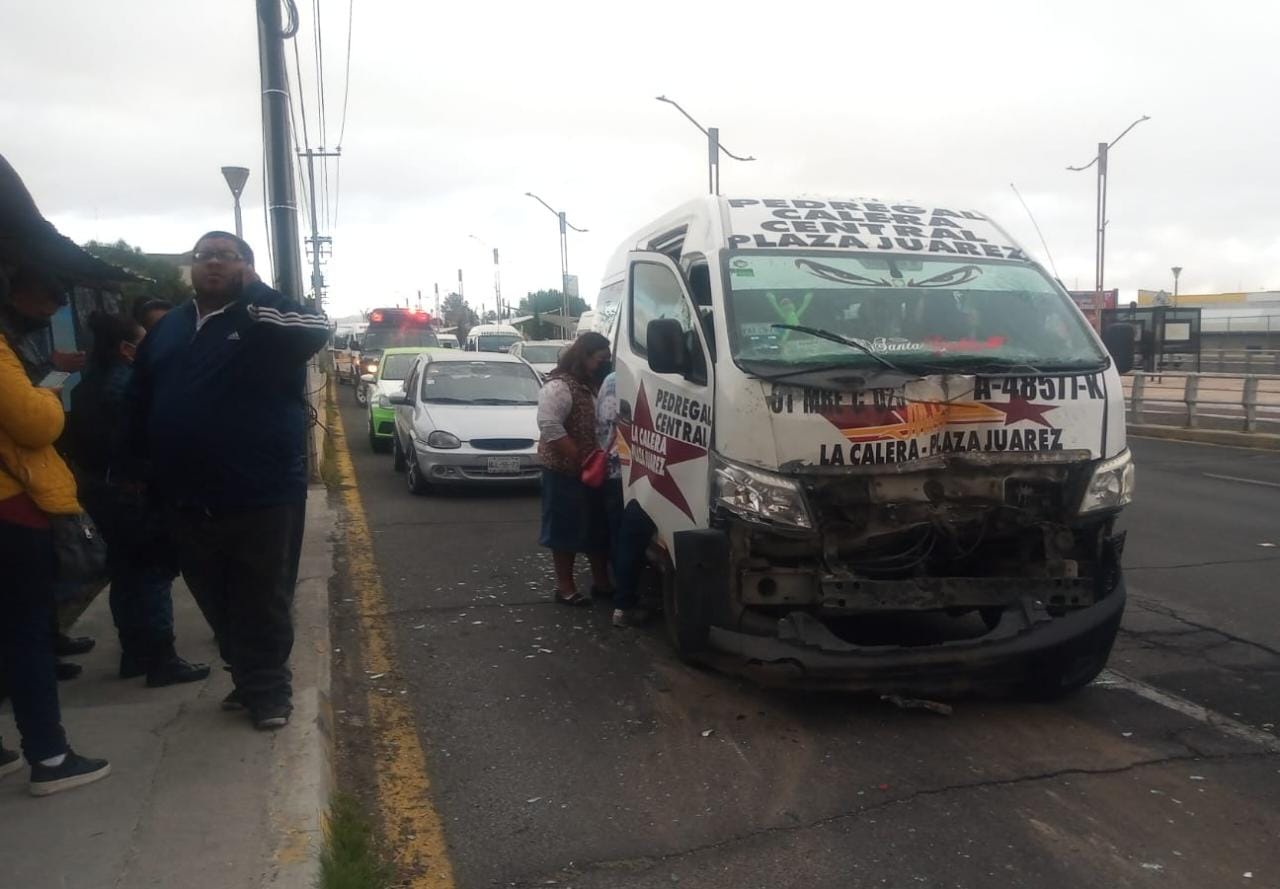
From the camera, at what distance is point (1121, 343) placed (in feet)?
20.0

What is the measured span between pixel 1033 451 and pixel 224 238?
341 cm

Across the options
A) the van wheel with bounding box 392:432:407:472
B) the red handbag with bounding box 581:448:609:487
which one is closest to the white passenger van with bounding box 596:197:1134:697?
the red handbag with bounding box 581:448:609:487

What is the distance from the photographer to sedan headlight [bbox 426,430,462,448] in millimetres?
11469

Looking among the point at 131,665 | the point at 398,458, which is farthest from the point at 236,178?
the point at 131,665

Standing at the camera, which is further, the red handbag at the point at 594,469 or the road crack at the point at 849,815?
the red handbag at the point at 594,469

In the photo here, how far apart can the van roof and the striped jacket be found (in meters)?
2.32

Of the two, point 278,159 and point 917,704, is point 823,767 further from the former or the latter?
point 278,159

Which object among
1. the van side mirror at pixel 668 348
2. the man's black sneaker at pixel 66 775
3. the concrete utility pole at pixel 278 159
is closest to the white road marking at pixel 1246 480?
the van side mirror at pixel 668 348

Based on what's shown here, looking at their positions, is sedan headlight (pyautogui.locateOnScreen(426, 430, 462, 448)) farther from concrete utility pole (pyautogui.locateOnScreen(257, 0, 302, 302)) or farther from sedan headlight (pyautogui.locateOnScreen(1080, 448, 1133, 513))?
sedan headlight (pyautogui.locateOnScreen(1080, 448, 1133, 513))

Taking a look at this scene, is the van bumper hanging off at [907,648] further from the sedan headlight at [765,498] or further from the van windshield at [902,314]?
the van windshield at [902,314]

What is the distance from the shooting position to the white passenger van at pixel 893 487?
4715 mm

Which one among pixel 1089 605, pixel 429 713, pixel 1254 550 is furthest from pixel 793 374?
pixel 1254 550

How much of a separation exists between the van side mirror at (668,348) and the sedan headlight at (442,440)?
6332 millimetres

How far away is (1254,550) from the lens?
857cm
